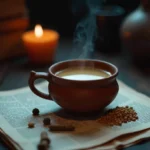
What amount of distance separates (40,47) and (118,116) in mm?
383

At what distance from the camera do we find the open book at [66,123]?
Result: 0.60m

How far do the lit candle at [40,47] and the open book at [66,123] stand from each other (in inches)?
9.4

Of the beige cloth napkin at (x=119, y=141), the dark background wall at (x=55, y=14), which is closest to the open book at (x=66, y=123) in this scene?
the beige cloth napkin at (x=119, y=141)

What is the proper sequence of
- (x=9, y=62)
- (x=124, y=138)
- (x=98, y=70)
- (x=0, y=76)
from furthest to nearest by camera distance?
1. (x=9, y=62)
2. (x=0, y=76)
3. (x=98, y=70)
4. (x=124, y=138)

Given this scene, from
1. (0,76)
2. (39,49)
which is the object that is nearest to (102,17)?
(39,49)

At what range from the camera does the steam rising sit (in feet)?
3.23

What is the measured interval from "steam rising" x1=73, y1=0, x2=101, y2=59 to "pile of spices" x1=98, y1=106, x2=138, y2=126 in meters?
0.30

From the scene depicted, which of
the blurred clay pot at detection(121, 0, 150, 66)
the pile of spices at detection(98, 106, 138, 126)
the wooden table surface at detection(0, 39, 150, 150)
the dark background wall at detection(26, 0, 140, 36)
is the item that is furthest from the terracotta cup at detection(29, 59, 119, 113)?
the dark background wall at detection(26, 0, 140, 36)

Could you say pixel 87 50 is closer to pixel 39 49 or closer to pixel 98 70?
pixel 39 49

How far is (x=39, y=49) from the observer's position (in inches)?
39.5

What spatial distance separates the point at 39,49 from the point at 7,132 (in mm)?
400

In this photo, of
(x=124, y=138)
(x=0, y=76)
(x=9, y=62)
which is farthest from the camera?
(x=9, y=62)

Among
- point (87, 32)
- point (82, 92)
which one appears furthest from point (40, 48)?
point (82, 92)

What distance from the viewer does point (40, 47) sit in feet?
3.29
